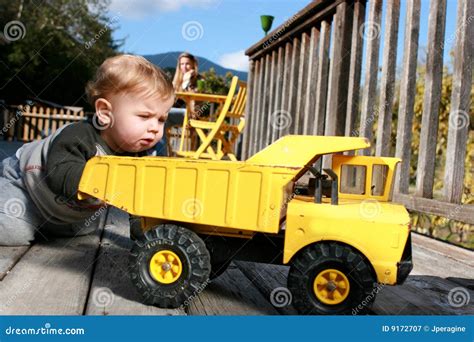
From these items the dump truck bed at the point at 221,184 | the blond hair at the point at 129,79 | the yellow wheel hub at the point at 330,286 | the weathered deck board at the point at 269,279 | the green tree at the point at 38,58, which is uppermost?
the green tree at the point at 38,58

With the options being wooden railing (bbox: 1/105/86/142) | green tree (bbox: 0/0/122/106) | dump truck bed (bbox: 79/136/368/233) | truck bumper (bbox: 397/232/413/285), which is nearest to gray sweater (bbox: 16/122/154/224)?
dump truck bed (bbox: 79/136/368/233)

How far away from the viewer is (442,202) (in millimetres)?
1328

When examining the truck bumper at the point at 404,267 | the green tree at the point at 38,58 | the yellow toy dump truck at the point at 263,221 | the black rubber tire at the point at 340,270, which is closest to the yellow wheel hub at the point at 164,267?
the yellow toy dump truck at the point at 263,221

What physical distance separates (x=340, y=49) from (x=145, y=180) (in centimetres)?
127

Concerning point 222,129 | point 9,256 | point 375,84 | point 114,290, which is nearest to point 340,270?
point 114,290

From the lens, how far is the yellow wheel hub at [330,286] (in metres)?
0.62

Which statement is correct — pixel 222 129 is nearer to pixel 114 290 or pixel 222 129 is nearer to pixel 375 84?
pixel 375 84

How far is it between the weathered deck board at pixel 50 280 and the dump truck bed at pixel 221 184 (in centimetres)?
14

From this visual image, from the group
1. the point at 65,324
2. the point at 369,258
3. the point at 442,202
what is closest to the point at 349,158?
the point at 369,258

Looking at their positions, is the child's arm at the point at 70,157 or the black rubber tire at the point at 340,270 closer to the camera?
the black rubber tire at the point at 340,270

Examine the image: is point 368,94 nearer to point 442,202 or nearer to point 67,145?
point 442,202

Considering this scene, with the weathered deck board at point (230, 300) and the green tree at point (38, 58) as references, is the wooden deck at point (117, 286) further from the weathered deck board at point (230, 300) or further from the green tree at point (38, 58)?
the green tree at point (38, 58)

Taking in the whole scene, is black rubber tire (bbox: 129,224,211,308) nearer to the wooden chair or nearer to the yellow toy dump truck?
the yellow toy dump truck

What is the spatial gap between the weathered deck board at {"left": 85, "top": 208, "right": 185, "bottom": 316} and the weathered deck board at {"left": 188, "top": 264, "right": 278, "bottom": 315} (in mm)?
39
